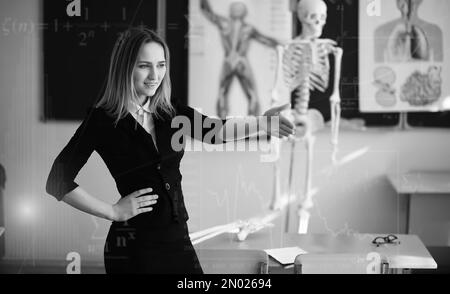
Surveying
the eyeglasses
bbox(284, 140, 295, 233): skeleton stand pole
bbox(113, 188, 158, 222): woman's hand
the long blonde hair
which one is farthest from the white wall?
the eyeglasses

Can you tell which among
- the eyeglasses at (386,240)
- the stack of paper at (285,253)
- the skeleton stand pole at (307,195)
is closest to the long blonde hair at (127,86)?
the stack of paper at (285,253)

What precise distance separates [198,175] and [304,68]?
2.46ft

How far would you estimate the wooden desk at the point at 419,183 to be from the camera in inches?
125

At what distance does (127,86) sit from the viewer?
2779mm

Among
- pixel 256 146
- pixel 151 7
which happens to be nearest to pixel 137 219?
pixel 256 146

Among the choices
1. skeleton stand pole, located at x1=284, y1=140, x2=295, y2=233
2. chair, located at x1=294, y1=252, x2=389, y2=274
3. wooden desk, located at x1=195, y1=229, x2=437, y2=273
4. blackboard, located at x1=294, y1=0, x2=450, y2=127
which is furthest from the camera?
skeleton stand pole, located at x1=284, y1=140, x2=295, y2=233

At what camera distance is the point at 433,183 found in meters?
3.25

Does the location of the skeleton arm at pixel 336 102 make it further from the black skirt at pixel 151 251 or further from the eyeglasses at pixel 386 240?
the black skirt at pixel 151 251

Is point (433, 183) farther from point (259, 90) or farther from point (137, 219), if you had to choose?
point (137, 219)

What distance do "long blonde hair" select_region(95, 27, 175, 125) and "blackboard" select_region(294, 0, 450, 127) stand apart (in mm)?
831

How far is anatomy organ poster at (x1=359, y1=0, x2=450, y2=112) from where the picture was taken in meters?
3.23

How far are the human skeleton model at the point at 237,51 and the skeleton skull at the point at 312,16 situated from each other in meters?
0.17

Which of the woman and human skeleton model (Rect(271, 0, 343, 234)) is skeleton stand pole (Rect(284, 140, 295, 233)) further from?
the woman

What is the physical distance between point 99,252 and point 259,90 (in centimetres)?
109
